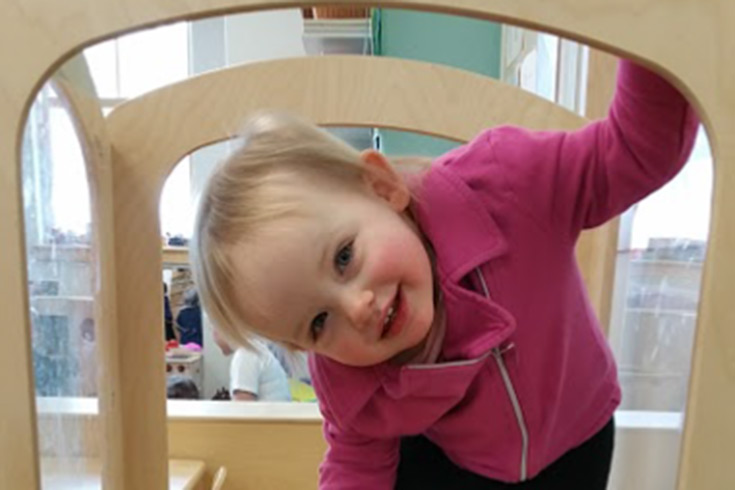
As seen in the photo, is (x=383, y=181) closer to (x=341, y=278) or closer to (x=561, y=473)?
(x=341, y=278)

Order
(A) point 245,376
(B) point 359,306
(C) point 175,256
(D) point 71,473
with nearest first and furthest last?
(B) point 359,306
(D) point 71,473
(A) point 245,376
(C) point 175,256

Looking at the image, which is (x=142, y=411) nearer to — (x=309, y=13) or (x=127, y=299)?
(x=127, y=299)

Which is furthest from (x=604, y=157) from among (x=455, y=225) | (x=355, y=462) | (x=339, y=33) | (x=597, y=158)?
(x=339, y=33)

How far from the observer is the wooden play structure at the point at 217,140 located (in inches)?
14.0

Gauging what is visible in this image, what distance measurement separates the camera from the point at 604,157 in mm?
498

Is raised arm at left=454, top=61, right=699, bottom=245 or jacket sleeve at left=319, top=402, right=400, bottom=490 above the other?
raised arm at left=454, top=61, right=699, bottom=245

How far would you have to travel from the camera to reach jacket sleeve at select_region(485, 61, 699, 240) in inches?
17.3

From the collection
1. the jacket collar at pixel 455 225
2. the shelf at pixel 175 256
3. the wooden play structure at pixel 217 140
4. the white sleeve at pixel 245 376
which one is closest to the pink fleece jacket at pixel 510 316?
the jacket collar at pixel 455 225

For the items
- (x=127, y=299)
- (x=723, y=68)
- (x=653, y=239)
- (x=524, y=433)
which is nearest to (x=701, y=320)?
(x=723, y=68)

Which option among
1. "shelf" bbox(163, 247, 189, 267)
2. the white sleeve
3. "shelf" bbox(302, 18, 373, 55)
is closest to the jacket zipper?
"shelf" bbox(302, 18, 373, 55)

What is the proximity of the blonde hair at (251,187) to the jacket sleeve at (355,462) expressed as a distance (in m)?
0.17

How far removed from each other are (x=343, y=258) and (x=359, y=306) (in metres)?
0.04

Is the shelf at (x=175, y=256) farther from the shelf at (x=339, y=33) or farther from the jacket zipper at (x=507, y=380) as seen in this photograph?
the jacket zipper at (x=507, y=380)

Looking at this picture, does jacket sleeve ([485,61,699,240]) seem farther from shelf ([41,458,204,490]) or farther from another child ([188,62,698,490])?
shelf ([41,458,204,490])
